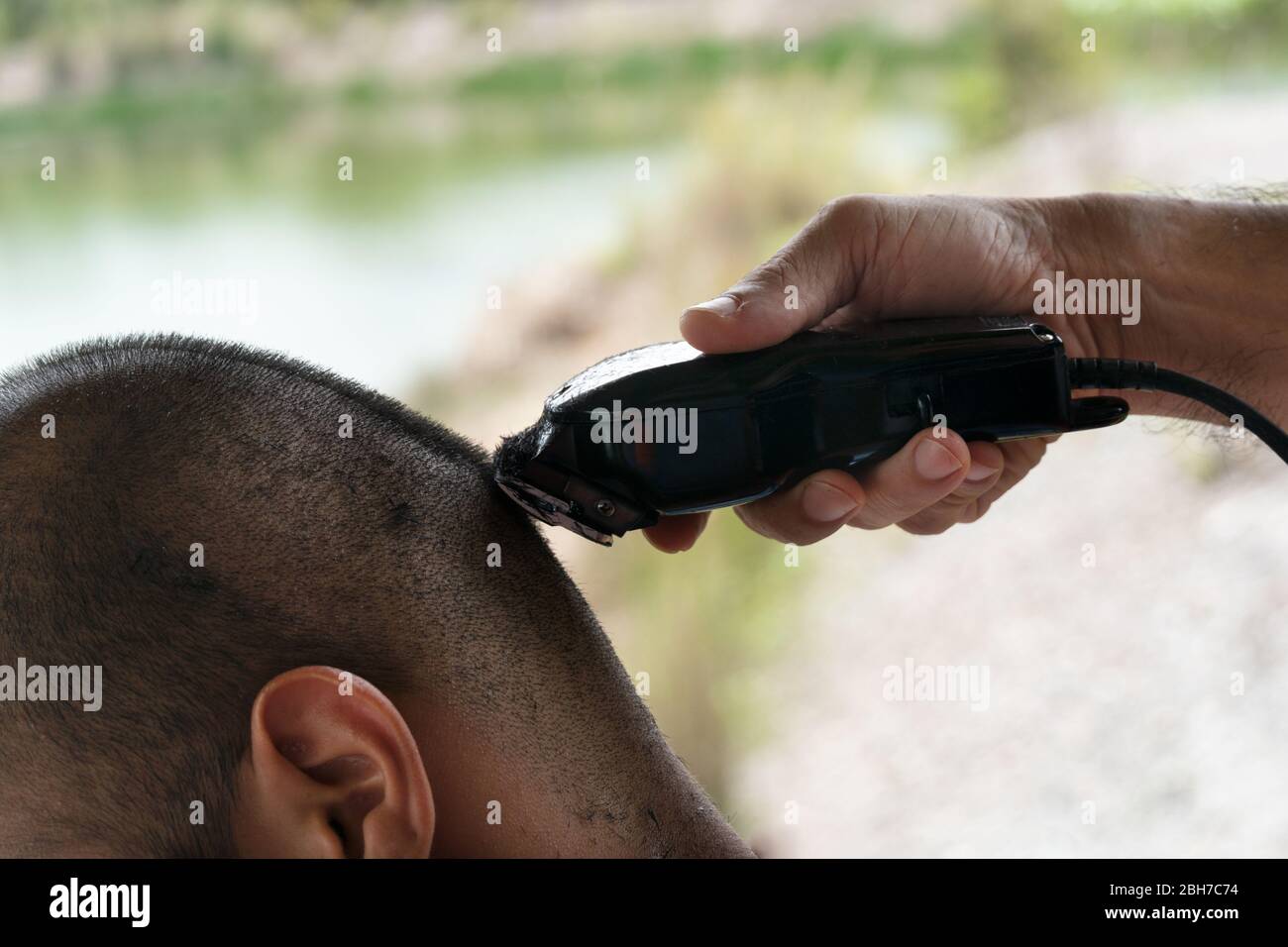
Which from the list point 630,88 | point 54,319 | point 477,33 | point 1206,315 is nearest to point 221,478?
point 1206,315

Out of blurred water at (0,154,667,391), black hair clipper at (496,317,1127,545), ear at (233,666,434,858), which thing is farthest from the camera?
blurred water at (0,154,667,391)

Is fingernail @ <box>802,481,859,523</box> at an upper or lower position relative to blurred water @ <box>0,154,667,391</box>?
lower

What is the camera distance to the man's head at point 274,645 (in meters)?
0.61

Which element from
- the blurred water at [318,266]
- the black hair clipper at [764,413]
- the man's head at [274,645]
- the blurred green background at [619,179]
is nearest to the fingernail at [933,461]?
the black hair clipper at [764,413]

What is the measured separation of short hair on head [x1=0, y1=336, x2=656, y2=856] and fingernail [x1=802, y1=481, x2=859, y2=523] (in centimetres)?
19

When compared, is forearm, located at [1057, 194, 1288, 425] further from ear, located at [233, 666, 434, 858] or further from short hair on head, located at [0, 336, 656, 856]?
ear, located at [233, 666, 434, 858]

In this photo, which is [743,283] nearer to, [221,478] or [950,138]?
[221,478]

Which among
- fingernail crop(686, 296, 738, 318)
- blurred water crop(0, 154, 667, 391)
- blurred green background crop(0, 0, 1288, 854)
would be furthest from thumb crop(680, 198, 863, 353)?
blurred water crop(0, 154, 667, 391)

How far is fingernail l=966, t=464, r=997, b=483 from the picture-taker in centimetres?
92

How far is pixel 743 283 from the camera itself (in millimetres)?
808

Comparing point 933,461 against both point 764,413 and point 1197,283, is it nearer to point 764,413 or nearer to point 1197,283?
point 764,413

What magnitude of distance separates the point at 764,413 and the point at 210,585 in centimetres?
34
